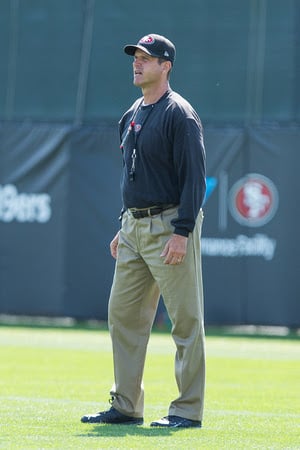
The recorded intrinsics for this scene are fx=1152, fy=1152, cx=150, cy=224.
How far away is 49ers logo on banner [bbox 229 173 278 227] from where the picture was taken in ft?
53.7

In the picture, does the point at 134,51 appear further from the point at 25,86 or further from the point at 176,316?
the point at 25,86

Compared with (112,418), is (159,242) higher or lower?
higher

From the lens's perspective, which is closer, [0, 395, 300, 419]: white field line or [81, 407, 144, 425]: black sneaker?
[81, 407, 144, 425]: black sneaker

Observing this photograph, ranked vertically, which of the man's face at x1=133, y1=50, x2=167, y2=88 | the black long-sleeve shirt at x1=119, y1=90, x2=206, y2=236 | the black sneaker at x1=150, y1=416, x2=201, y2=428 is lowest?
the black sneaker at x1=150, y1=416, x2=201, y2=428

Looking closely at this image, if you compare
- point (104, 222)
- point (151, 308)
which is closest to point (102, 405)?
point (151, 308)

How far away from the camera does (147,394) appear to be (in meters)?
8.74

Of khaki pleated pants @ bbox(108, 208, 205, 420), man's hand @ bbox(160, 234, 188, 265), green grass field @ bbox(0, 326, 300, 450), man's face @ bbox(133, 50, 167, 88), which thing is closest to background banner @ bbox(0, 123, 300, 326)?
green grass field @ bbox(0, 326, 300, 450)

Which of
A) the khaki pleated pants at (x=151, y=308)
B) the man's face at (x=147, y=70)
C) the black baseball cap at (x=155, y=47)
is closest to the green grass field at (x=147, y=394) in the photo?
the khaki pleated pants at (x=151, y=308)

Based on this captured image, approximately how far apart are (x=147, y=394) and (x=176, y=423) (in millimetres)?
2019

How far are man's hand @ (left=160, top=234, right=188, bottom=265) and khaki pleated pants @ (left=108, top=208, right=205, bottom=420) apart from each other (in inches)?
3.0

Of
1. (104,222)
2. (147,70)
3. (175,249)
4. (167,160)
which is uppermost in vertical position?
(147,70)

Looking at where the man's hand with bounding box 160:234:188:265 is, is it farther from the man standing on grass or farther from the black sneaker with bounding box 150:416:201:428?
the black sneaker with bounding box 150:416:201:428

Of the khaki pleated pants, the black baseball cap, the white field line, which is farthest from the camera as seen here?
the white field line

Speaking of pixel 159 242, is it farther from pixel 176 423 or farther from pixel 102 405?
pixel 102 405
